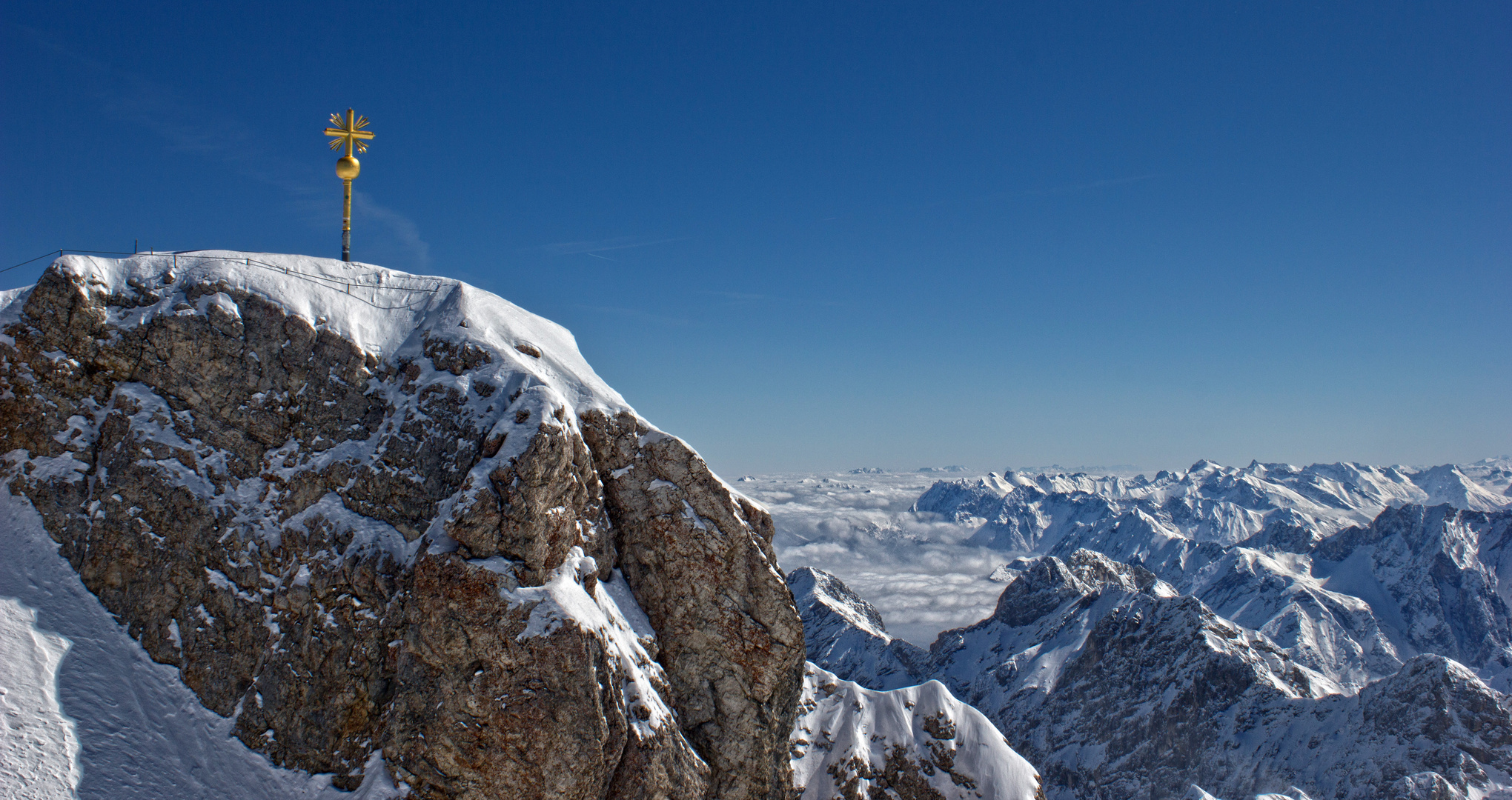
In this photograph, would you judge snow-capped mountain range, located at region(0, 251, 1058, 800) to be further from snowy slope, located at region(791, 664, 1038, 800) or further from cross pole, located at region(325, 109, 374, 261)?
snowy slope, located at region(791, 664, 1038, 800)

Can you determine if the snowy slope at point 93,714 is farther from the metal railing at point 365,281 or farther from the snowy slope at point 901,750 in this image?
the snowy slope at point 901,750

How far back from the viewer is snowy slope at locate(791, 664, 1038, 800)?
83000 millimetres

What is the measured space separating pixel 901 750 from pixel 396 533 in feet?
214

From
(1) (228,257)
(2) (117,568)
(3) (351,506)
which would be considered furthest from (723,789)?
(1) (228,257)

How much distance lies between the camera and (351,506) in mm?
42906

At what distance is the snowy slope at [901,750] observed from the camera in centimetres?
8300

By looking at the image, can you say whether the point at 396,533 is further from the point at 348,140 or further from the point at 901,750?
the point at 901,750

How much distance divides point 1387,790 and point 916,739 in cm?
13025

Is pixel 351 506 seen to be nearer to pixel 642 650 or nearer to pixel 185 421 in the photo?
pixel 185 421

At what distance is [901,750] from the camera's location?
86.5m

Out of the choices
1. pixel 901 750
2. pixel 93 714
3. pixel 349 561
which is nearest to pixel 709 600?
pixel 349 561

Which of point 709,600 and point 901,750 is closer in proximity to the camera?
point 709,600

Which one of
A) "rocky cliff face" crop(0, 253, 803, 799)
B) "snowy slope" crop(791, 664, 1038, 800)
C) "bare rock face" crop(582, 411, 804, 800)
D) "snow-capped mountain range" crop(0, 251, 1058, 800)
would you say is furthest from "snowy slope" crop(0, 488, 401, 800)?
"snowy slope" crop(791, 664, 1038, 800)

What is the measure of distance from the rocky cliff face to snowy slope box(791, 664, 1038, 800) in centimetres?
4096
